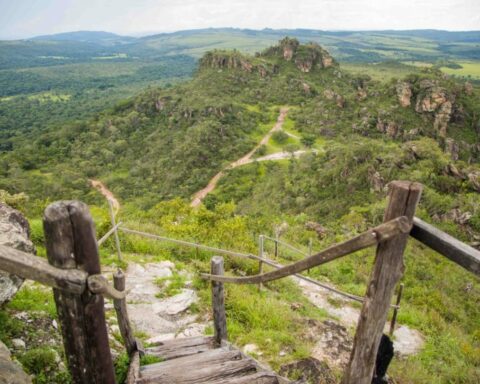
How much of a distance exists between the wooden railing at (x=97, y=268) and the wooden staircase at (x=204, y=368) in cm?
111

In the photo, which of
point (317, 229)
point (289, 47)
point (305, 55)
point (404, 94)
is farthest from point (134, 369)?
point (289, 47)

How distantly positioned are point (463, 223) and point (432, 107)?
2853cm

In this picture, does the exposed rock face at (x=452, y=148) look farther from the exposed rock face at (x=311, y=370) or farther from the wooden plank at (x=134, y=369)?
the wooden plank at (x=134, y=369)

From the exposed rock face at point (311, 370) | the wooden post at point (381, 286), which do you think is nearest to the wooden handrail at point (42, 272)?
the wooden post at point (381, 286)

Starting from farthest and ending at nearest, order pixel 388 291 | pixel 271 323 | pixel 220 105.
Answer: pixel 220 105
pixel 271 323
pixel 388 291

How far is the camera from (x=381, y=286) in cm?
185

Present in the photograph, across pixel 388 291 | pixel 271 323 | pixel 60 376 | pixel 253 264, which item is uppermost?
pixel 388 291

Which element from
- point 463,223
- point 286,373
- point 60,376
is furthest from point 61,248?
point 463,223

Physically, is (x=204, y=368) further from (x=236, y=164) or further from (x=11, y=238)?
(x=236, y=164)

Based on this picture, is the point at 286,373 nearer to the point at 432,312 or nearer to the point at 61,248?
the point at 61,248

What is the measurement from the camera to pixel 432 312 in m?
7.39

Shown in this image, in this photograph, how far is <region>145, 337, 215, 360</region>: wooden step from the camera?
3689 mm

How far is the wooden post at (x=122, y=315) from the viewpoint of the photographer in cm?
331

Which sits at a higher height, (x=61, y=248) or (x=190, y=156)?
(x=61, y=248)
